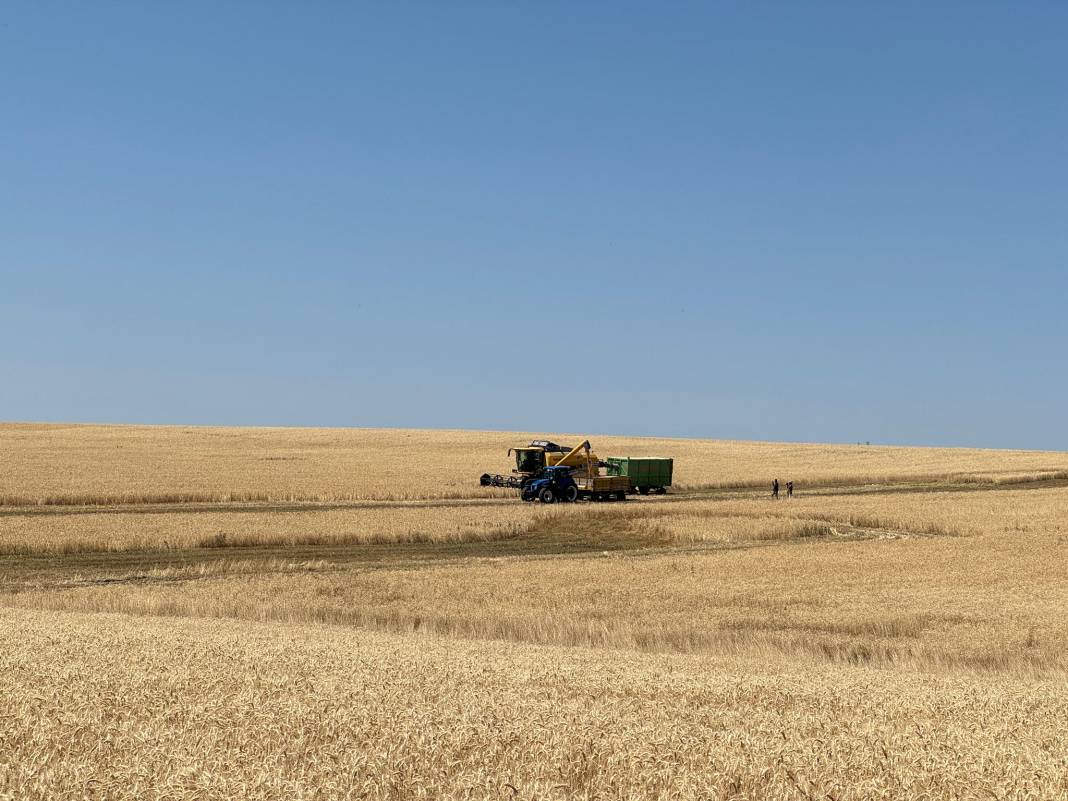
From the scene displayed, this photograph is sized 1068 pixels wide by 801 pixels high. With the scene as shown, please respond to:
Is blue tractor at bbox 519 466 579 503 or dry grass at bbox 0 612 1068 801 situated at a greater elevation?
dry grass at bbox 0 612 1068 801

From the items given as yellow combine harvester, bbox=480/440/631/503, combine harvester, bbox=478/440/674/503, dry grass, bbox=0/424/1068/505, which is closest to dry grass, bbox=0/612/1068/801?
dry grass, bbox=0/424/1068/505

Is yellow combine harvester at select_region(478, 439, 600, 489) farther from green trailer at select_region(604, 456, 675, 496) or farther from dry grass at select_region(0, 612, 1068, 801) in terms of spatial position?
dry grass at select_region(0, 612, 1068, 801)

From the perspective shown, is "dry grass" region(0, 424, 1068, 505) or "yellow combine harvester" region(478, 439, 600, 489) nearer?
"dry grass" region(0, 424, 1068, 505)

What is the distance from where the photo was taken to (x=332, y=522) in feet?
134

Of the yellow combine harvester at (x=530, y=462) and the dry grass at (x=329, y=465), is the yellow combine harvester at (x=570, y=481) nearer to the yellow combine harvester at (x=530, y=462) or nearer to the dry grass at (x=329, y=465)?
the yellow combine harvester at (x=530, y=462)

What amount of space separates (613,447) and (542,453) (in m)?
70.4

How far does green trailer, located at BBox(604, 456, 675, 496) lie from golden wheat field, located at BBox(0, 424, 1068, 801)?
30.8 feet

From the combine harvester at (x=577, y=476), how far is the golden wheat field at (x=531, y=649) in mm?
4474

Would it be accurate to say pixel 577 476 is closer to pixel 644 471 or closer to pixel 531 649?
pixel 644 471

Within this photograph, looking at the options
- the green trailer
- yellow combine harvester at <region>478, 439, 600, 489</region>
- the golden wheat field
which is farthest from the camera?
the green trailer

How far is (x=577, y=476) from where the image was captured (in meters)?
61.1

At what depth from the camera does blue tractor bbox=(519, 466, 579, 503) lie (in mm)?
59406

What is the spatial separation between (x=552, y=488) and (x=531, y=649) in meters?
45.6

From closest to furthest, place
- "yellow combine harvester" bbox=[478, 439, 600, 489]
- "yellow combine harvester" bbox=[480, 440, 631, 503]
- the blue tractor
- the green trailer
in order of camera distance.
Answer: the blue tractor
"yellow combine harvester" bbox=[480, 440, 631, 503]
"yellow combine harvester" bbox=[478, 439, 600, 489]
the green trailer
